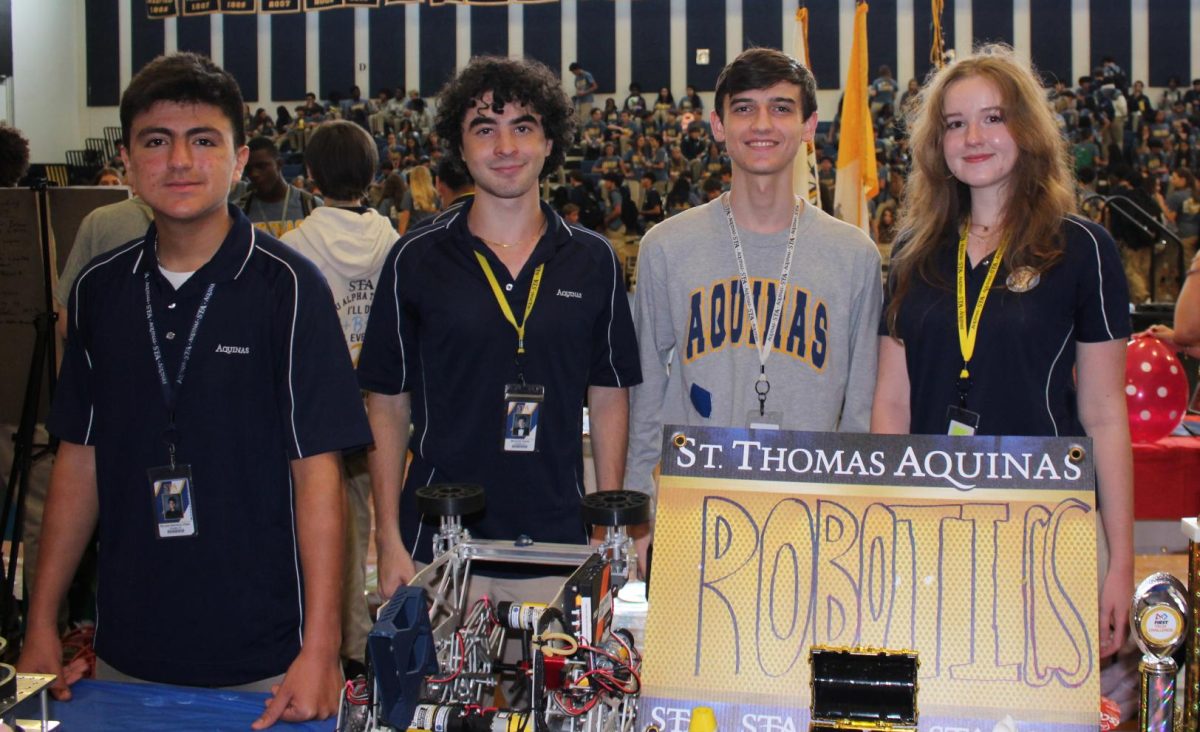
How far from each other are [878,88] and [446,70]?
8793 millimetres

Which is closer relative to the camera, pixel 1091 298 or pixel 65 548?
pixel 65 548

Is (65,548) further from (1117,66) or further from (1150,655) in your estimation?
(1117,66)

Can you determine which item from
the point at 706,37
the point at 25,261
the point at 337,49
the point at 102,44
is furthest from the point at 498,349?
the point at 102,44

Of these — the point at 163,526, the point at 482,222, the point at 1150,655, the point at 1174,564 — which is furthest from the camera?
the point at 1174,564

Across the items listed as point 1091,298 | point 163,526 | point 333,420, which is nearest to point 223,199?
point 333,420

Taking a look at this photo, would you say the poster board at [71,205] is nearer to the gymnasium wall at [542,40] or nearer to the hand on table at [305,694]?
the hand on table at [305,694]

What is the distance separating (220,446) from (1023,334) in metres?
1.38

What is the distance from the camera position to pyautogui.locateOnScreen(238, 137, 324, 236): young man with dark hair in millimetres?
4125

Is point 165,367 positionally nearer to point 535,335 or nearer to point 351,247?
point 535,335

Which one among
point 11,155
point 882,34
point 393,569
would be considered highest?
point 882,34

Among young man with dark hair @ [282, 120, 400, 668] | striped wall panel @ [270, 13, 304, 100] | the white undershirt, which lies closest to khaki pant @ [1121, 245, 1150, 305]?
young man with dark hair @ [282, 120, 400, 668]

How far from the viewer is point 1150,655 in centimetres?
117

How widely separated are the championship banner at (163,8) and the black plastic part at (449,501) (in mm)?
17351

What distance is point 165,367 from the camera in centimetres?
171
